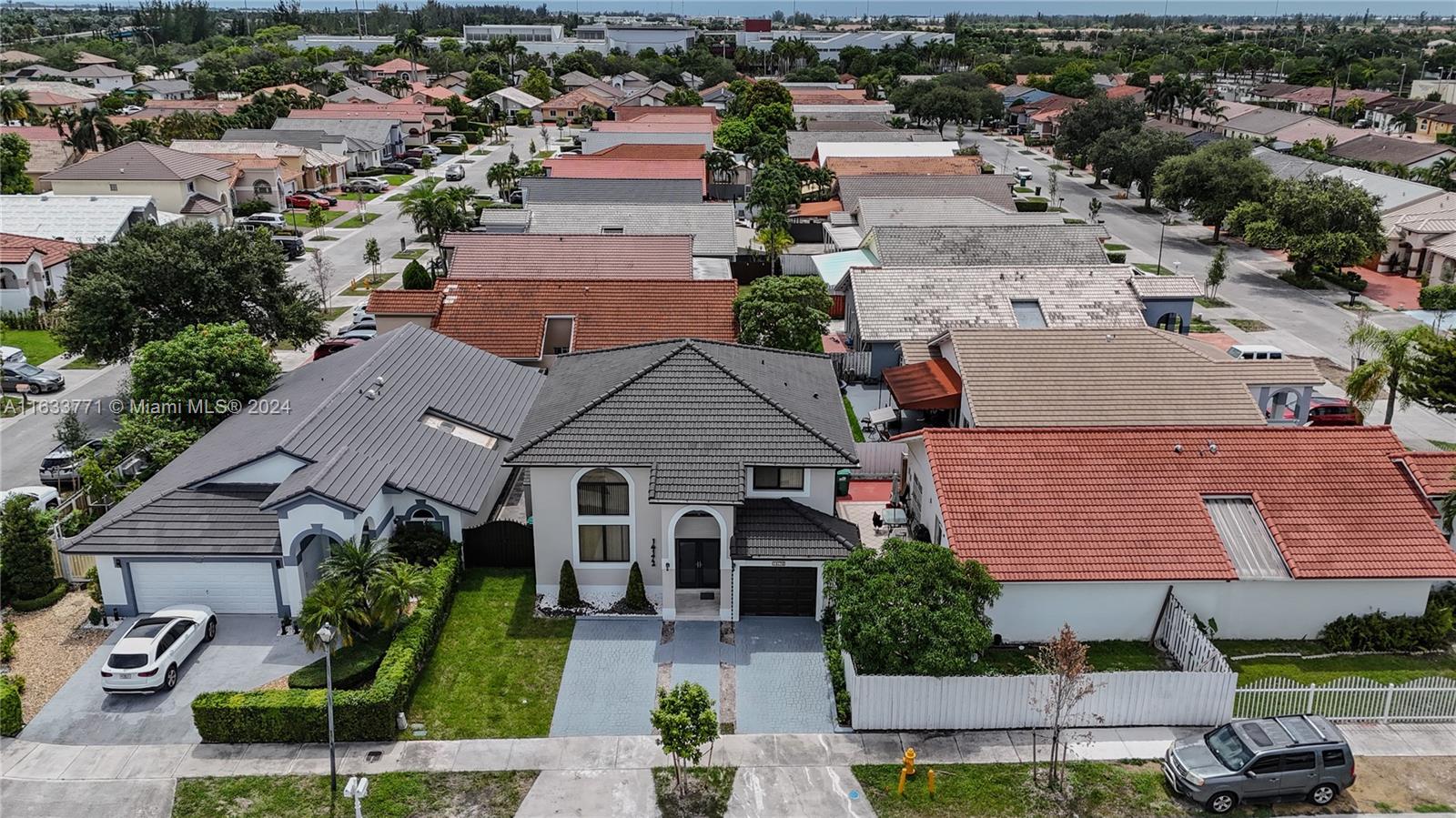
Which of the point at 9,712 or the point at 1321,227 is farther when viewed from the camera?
the point at 1321,227

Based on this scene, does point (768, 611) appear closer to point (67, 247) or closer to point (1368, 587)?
point (1368, 587)

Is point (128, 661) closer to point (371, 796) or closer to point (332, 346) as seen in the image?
point (371, 796)

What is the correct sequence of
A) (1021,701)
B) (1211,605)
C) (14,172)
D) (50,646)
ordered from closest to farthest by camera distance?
(1021,701) < (50,646) < (1211,605) < (14,172)

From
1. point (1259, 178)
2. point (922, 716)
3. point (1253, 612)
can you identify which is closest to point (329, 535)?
point (922, 716)

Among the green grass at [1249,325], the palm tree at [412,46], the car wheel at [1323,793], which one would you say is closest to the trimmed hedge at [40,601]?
the car wheel at [1323,793]

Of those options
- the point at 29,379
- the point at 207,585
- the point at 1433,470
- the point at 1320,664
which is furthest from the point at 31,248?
the point at 1433,470

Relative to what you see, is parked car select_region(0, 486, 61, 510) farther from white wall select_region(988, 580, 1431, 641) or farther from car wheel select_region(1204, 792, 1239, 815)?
car wheel select_region(1204, 792, 1239, 815)

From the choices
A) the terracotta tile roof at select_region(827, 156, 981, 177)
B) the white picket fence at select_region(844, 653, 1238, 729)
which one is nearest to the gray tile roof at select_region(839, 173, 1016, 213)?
the terracotta tile roof at select_region(827, 156, 981, 177)
